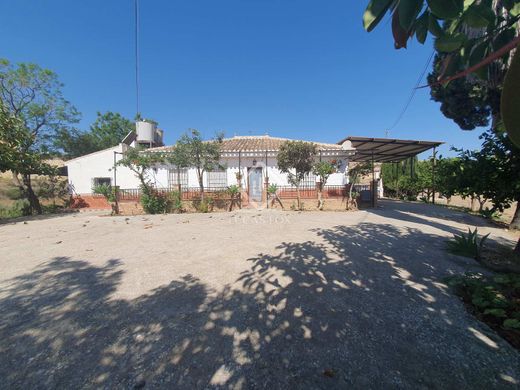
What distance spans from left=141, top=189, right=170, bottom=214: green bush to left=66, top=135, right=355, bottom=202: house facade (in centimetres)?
141

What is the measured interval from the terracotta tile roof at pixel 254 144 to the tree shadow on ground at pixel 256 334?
1154 centimetres

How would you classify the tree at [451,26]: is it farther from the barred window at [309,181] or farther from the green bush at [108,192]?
the green bush at [108,192]

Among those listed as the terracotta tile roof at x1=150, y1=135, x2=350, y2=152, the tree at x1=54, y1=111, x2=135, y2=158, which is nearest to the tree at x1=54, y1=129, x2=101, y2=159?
the tree at x1=54, y1=111, x2=135, y2=158

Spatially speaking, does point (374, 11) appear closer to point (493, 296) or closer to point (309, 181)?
point (493, 296)

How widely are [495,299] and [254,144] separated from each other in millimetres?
14806

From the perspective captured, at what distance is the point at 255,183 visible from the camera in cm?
1440

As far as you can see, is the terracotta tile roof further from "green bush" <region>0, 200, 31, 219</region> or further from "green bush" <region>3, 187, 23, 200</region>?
"green bush" <region>3, 187, 23, 200</region>

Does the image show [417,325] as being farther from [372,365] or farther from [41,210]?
[41,210]

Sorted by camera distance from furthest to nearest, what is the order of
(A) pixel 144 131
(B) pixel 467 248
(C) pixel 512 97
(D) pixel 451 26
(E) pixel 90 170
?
(A) pixel 144 131, (E) pixel 90 170, (B) pixel 467 248, (D) pixel 451 26, (C) pixel 512 97

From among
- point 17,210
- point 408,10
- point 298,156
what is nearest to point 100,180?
point 17,210

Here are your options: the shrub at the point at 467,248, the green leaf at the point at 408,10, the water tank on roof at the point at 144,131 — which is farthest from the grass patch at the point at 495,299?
the water tank on roof at the point at 144,131

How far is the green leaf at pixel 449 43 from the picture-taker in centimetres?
105

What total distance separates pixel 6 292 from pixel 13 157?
10.5 meters

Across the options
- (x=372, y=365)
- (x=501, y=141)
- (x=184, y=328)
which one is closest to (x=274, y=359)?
(x=372, y=365)
